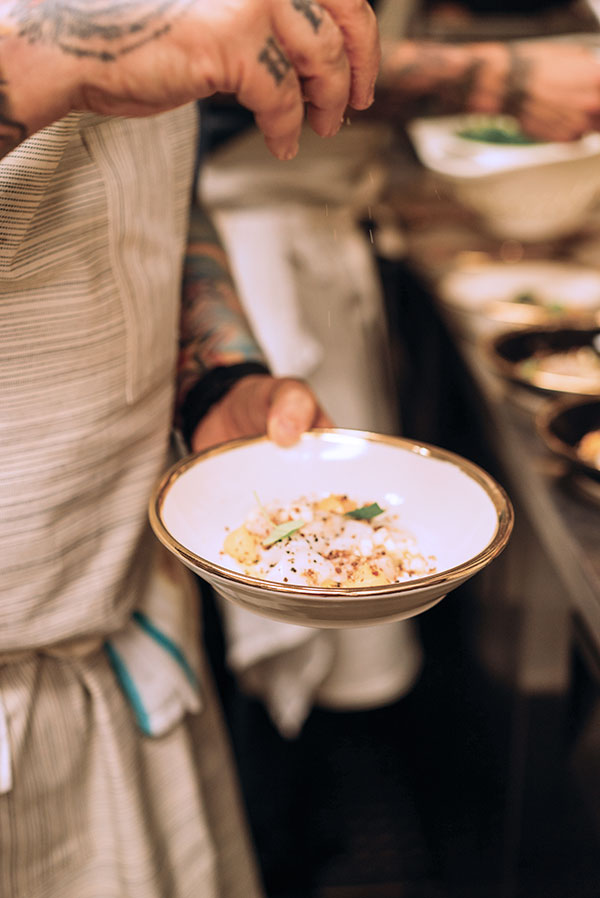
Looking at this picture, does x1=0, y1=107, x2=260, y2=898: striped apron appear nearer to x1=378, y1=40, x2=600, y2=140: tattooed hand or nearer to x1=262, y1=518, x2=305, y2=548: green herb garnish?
x1=262, y1=518, x2=305, y2=548: green herb garnish

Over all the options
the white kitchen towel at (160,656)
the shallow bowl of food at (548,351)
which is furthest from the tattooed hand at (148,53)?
the shallow bowl of food at (548,351)

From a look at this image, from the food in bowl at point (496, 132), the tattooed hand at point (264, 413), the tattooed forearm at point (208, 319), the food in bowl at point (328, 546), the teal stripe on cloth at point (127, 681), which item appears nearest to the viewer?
the food in bowl at point (328, 546)

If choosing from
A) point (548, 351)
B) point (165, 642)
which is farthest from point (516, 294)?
point (165, 642)

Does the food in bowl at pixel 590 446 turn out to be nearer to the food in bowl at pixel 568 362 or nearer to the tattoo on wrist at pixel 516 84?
the food in bowl at pixel 568 362

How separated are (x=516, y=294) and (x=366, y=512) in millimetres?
1514

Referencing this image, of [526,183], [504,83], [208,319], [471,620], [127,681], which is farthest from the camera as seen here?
[471,620]

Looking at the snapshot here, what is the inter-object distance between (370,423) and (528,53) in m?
1.04

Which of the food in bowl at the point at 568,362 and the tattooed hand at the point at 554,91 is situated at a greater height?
the tattooed hand at the point at 554,91

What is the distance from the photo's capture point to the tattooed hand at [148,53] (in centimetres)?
60

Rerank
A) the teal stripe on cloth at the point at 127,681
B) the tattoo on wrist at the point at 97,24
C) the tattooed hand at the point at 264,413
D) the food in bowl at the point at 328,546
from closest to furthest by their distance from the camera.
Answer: the tattoo on wrist at the point at 97,24
the food in bowl at the point at 328,546
the tattooed hand at the point at 264,413
the teal stripe on cloth at the point at 127,681

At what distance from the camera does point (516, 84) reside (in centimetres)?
186

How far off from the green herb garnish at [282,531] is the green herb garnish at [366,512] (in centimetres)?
7

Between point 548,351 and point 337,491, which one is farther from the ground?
point 337,491

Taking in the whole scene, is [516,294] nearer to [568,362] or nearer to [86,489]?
[568,362]
